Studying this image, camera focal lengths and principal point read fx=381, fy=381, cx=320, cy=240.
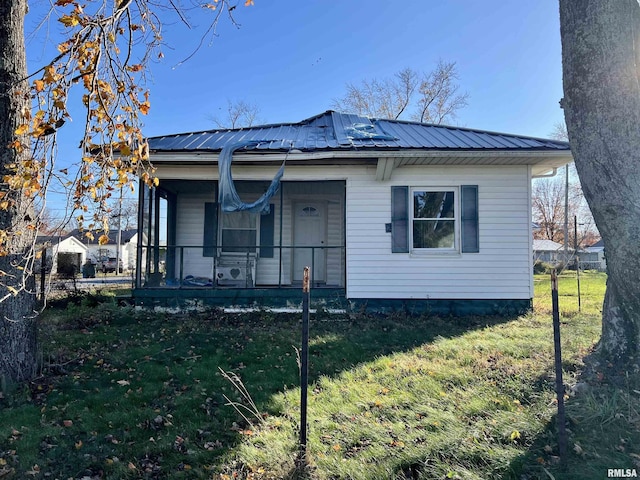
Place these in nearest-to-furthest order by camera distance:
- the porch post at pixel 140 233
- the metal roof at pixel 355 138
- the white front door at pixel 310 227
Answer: the metal roof at pixel 355 138, the porch post at pixel 140 233, the white front door at pixel 310 227

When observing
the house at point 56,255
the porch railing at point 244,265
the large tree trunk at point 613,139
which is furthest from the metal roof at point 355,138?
the large tree trunk at point 613,139

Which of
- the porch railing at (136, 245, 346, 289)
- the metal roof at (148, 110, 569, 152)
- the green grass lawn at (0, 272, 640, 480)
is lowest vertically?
the green grass lawn at (0, 272, 640, 480)

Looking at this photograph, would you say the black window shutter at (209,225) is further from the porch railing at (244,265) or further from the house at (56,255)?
the house at (56,255)

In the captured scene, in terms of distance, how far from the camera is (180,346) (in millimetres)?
5664

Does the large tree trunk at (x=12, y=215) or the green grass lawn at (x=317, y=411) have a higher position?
the large tree trunk at (x=12, y=215)

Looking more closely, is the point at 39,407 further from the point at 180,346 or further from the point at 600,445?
the point at 600,445

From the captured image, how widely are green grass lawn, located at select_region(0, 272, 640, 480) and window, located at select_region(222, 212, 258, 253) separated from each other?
3.74 metres

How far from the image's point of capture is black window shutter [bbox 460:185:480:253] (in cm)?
787

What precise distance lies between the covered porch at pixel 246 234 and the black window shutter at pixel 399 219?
143 cm

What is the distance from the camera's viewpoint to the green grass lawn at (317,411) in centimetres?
265

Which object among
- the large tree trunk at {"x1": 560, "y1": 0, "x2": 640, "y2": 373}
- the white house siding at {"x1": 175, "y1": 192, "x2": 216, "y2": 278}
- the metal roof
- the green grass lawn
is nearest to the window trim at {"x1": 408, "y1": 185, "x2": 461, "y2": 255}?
the metal roof

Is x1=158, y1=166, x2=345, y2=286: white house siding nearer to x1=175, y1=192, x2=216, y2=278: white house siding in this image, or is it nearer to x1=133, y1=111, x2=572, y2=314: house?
x1=175, y1=192, x2=216, y2=278: white house siding

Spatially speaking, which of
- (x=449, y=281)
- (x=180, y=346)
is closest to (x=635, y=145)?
(x=449, y=281)

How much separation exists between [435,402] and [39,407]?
12.2 feet
